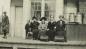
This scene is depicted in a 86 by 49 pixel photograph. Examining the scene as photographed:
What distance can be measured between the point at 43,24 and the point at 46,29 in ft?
1.16

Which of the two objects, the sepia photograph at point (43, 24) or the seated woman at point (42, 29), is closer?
the sepia photograph at point (43, 24)

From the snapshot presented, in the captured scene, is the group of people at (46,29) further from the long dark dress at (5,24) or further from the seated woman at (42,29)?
the long dark dress at (5,24)

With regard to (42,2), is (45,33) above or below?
below

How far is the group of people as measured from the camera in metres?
12.7

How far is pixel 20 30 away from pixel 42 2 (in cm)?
208

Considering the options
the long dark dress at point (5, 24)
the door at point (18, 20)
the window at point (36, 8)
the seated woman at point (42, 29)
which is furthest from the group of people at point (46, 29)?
the door at point (18, 20)

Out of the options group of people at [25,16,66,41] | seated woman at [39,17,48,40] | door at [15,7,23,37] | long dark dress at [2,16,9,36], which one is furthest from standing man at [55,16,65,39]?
door at [15,7,23,37]

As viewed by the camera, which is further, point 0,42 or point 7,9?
point 7,9

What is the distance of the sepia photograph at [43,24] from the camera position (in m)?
12.4

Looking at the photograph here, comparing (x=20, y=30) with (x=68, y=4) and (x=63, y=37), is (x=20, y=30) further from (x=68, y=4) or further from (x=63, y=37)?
(x=63, y=37)

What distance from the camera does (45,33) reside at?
12672 mm

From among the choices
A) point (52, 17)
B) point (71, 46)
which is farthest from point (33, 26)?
point (71, 46)

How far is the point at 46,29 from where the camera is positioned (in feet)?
42.7

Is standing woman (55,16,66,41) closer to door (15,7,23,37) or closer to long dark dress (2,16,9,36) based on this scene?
long dark dress (2,16,9,36)
